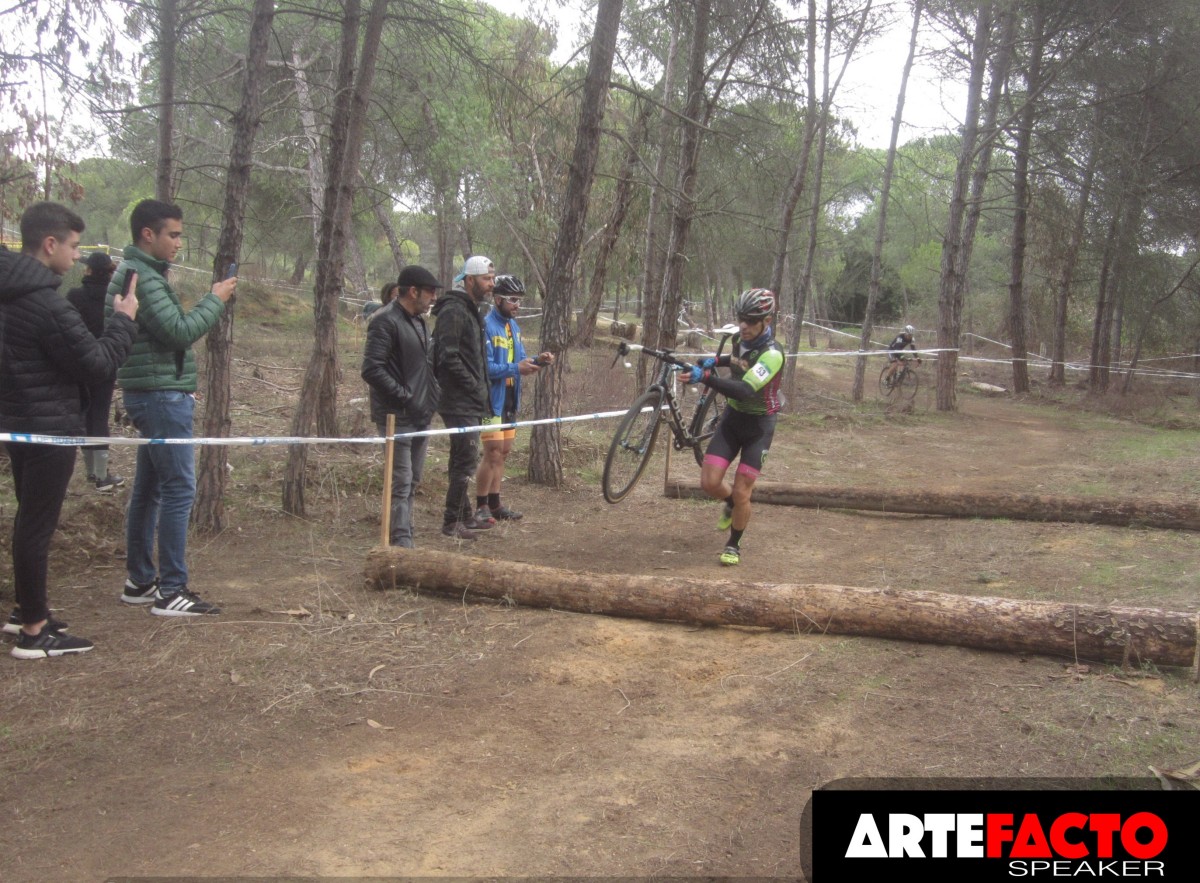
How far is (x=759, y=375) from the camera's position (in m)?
6.32

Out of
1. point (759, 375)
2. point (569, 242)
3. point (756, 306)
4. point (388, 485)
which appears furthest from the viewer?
point (569, 242)

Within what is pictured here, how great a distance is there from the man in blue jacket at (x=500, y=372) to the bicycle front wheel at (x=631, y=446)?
858 mm

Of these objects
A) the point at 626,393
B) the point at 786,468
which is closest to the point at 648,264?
the point at 626,393

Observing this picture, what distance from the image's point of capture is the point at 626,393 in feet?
45.3

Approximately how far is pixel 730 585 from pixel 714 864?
2310mm

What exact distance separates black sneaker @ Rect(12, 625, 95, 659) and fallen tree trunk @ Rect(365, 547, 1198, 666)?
64.7 inches

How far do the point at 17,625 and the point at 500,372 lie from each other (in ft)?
12.1

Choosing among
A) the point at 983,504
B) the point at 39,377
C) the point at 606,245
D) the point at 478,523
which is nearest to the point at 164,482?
the point at 39,377

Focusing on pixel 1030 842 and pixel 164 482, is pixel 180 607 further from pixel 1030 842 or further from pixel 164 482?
pixel 1030 842

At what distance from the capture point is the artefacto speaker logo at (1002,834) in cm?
274

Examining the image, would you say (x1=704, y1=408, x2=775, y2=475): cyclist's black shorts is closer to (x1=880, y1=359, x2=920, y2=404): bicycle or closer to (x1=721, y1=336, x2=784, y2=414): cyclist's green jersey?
(x1=721, y1=336, x2=784, y2=414): cyclist's green jersey

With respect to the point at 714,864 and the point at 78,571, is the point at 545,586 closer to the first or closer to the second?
the point at 714,864

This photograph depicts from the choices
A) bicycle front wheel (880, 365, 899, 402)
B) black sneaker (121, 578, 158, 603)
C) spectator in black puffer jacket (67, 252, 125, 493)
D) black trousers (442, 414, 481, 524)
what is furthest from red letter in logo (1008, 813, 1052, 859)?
bicycle front wheel (880, 365, 899, 402)

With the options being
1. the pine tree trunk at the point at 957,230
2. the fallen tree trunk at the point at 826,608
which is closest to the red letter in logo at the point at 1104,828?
the fallen tree trunk at the point at 826,608
